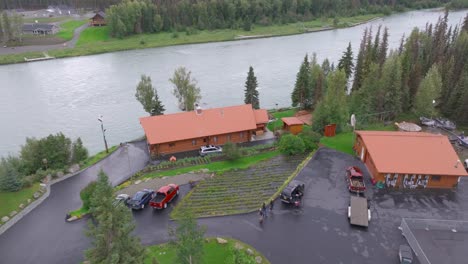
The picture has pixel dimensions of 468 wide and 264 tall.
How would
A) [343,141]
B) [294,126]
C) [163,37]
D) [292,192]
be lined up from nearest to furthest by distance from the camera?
[292,192] < [343,141] < [294,126] < [163,37]

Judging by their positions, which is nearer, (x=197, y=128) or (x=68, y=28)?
(x=197, y=128)

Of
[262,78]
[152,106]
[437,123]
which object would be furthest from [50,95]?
[437,123]

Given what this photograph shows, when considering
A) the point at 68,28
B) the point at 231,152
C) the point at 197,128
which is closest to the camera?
the point at 231,152

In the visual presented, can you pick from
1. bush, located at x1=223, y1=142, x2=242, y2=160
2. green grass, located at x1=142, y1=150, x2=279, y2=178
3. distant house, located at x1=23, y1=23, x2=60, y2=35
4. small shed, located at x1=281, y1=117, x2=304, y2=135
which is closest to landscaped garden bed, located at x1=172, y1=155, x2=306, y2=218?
green grass, located at x1=142, y1=150, x2=279, y2=178

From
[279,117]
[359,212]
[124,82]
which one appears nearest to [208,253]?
[359,212]

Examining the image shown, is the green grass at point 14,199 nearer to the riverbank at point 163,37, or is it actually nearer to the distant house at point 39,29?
the riverbank at point 163,37

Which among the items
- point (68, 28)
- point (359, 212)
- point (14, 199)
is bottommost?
point (359, 212)

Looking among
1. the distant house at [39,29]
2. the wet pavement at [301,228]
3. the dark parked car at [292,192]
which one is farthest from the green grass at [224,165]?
the distant house at [39,29]

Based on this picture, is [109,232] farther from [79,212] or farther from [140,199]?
[79,212]
